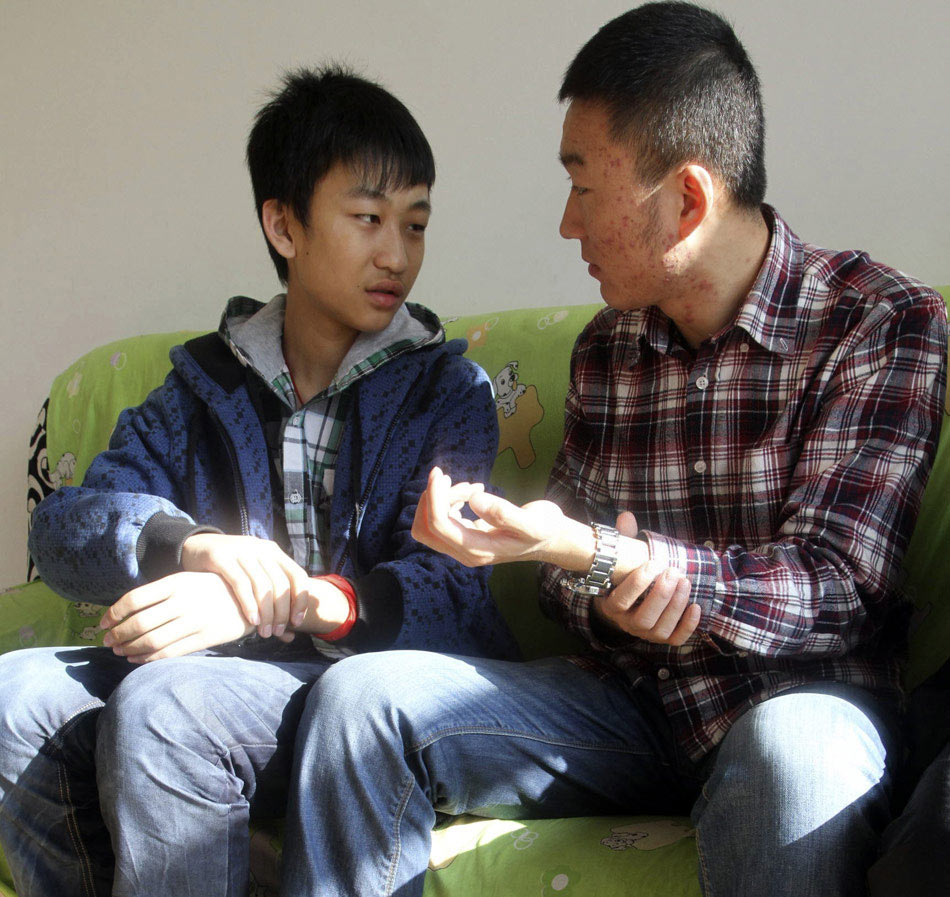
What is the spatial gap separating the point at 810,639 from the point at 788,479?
17 centimetres

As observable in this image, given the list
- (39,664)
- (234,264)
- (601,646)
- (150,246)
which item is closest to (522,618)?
(601,646)

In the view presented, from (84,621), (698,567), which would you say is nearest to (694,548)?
(698,567)

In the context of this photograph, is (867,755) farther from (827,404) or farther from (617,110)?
(617,110)

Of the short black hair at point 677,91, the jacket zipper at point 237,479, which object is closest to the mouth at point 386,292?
the jacket zipper at point 237,479

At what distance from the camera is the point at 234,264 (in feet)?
6.84

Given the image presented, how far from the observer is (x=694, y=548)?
876 mm

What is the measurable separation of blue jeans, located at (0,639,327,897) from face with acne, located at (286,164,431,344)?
1.52ft

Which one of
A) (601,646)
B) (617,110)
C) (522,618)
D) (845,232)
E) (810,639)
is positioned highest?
(617,110)

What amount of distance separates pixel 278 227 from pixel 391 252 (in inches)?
7.2

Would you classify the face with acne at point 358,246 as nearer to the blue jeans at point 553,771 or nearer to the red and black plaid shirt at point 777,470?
the red and black plaid shirt at point 777,470

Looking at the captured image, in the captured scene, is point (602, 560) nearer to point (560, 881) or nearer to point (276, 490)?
point (560, 881)

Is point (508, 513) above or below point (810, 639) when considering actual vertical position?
above

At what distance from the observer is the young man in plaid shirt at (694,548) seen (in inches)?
31.7

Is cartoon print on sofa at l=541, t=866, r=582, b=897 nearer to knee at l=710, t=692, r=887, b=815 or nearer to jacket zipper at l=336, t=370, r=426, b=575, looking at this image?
knee at l=710, t=692, r=887, b=815
